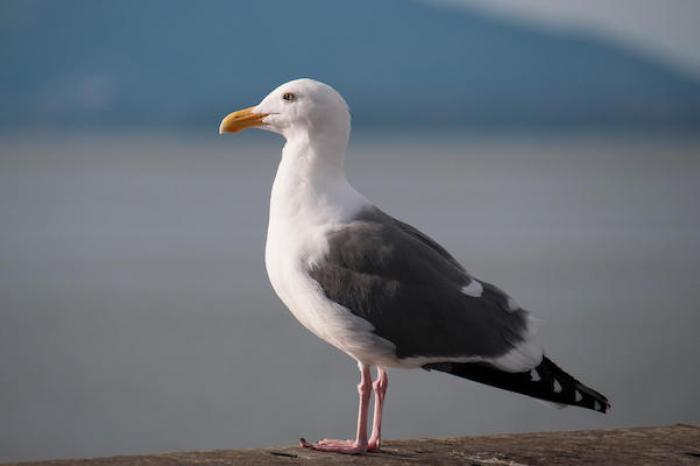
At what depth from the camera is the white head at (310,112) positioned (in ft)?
18.1

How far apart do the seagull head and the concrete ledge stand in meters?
1.37

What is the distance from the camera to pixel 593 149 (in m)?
62.3

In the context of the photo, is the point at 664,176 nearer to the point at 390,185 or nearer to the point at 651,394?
the point at 390,185

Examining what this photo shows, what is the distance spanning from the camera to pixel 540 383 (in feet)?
17.0

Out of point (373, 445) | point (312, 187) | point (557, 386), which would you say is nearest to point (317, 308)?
point (312, 187)

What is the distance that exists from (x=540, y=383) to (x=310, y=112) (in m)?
1.51

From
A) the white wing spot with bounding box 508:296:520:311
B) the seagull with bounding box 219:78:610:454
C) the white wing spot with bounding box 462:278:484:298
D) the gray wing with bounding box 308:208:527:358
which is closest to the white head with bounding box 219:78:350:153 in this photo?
the seagull with bounding box 219:78:610:454

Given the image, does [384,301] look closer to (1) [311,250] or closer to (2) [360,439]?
(1) [311,250]

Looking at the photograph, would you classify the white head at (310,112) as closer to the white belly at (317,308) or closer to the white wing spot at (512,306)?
the white belly at (317,308)

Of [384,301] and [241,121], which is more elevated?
[241,121]

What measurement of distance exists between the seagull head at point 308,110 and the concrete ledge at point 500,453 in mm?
1373

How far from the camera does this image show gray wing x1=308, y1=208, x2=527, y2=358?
17.0 ft

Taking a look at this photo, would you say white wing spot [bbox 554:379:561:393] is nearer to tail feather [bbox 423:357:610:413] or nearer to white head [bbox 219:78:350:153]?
tail feather [bbox 423:357:610:413]

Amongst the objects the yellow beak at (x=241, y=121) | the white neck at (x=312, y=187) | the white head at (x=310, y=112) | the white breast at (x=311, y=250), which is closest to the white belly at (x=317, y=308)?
the white breast at (x=311, y=250)
